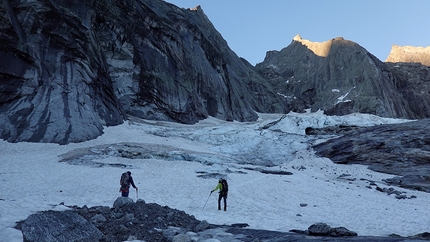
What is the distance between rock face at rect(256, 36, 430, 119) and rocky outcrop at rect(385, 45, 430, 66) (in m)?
29.4

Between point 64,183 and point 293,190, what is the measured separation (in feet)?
45.3

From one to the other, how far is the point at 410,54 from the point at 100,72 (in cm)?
13574

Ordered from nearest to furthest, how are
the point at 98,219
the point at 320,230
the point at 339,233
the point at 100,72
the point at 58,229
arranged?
the point at 58,229 < the point at 339,233 < the point at 320,230 < the point at 98,219 < the point at 100,72

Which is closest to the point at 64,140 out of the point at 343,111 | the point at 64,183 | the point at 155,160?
the point at 155,160

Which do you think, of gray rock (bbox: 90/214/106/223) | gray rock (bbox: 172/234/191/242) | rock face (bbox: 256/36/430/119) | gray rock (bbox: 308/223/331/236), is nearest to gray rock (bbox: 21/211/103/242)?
gray rock (bbox: 90/214/106/223)

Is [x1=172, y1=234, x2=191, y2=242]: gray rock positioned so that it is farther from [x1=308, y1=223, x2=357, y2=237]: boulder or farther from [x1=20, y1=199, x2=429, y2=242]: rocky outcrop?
[x1=308, y1=223, x2=357, y2=237]: boulder

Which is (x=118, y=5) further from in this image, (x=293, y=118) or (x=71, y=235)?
(x=71, y=235)

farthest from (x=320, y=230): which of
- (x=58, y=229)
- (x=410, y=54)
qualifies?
(x=410, y=54)

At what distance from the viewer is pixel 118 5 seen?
5706cm

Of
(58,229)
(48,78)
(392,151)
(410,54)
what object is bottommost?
(58,229)

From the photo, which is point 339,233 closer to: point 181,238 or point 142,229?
point 181,238

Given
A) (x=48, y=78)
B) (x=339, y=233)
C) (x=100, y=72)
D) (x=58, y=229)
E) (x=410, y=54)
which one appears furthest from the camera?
(x=410, y=54)

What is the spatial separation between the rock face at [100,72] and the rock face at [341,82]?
19.8 metres

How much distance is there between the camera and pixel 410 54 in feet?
421
